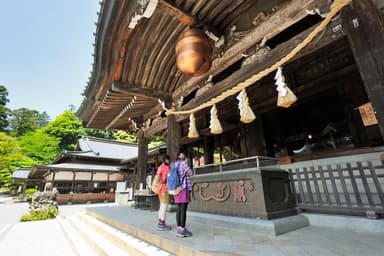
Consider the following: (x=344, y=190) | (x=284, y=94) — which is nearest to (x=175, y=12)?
(x=284, y=94)

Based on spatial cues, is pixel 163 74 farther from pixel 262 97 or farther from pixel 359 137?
pixel 359 137

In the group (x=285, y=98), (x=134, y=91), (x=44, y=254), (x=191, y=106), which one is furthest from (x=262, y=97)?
(x=44, y=254)

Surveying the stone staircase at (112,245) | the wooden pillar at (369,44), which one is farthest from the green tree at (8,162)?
the wooden pillar at (369,44)

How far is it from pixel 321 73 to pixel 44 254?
8552 millimetres

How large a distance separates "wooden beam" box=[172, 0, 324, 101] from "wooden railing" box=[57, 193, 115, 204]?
2127cm

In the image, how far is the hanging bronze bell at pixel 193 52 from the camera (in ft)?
10.6

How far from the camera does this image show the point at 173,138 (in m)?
5.50

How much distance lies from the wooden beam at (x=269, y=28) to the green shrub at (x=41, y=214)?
1205 cm

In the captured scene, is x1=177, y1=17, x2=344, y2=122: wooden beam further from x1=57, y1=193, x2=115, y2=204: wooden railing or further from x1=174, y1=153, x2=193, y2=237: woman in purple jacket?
x1=57, y1=193, x2=115, y2=204: wooden railing

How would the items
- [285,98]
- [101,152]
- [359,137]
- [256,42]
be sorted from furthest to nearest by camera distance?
[101,152]
[359,137]
[256,42]
[285,98]

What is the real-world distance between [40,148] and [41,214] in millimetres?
29789

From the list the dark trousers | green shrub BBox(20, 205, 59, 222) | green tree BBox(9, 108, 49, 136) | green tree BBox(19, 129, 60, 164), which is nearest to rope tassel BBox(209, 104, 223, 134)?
the dark trousers

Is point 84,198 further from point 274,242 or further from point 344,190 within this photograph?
point 344,190

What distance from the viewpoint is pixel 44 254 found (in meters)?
4.81
